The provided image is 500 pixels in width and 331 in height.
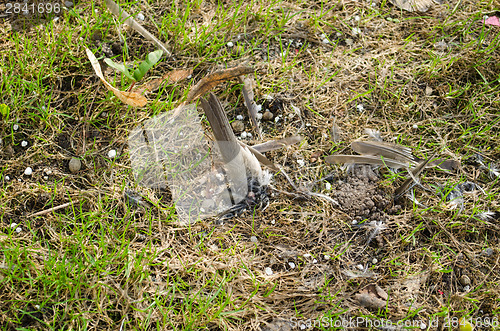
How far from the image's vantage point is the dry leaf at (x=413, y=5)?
8.69 ft

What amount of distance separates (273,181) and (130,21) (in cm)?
124

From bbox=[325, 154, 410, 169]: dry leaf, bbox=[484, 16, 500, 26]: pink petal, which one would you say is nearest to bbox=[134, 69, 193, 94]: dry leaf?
bbox=[325, 154, 410, 169]: dry leaf

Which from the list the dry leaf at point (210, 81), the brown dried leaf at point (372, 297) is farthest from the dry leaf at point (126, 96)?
the brown dried leaf at point (372, 297)

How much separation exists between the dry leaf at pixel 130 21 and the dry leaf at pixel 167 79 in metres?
0.16

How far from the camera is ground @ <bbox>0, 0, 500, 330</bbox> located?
1.84 meters

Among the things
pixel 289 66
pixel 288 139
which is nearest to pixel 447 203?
pixel 288 139

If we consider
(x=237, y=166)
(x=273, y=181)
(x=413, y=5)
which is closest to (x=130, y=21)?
(x=237, y=166)

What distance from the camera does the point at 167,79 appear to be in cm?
225

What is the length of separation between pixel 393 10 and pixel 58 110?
2139mm

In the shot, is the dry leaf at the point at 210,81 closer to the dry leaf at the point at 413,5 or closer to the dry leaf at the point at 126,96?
the dry leaf at the point at 126,96

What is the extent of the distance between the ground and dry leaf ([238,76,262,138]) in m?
0.04

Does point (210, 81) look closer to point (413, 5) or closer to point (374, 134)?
point (374, 134)

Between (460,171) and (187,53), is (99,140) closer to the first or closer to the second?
(187,53)

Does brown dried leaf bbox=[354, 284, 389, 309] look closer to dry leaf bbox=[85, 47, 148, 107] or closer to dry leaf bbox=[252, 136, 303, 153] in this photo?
dry leaf bbox=[252, 136, 303, 153]
